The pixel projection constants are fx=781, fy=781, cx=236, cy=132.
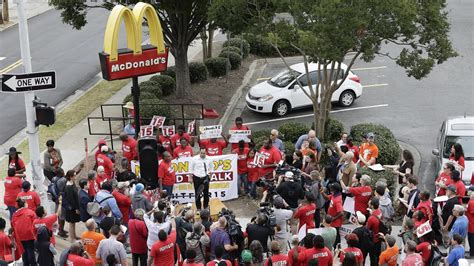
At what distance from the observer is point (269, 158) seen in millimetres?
18656

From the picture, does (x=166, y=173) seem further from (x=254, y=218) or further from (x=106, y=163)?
(x=254, y=218)

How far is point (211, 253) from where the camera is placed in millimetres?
14242

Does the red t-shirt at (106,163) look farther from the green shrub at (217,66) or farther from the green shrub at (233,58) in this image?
the green shrub at (233,58)

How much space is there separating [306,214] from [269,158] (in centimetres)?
354

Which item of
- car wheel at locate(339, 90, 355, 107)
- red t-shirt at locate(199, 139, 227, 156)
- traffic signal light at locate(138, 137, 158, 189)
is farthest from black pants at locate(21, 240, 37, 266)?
car wheel at locate(339, 90, 355, 107)

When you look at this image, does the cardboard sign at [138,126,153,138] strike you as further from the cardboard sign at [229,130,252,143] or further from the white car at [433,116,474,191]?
the white car at [433,116,474,191]

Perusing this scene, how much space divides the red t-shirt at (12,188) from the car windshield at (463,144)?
10251mm

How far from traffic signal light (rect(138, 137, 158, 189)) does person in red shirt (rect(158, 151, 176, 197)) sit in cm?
14

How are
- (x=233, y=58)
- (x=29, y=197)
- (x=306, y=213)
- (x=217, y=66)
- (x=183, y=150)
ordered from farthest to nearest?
1. (x=233, y=58)
2. (x=217, y=66)
3. (x=183, y=150)
4. (x=29, y=197)
5. (x=306, y=213)

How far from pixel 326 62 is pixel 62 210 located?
8.37m

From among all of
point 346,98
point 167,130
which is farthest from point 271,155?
point 346,98

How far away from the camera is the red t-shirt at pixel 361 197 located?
52.4ft

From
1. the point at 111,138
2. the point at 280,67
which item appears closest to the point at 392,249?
the point at 111,138

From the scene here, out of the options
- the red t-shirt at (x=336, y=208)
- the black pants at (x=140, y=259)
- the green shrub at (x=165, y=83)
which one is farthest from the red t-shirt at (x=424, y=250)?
the green shrub at (x=165, y=83)
